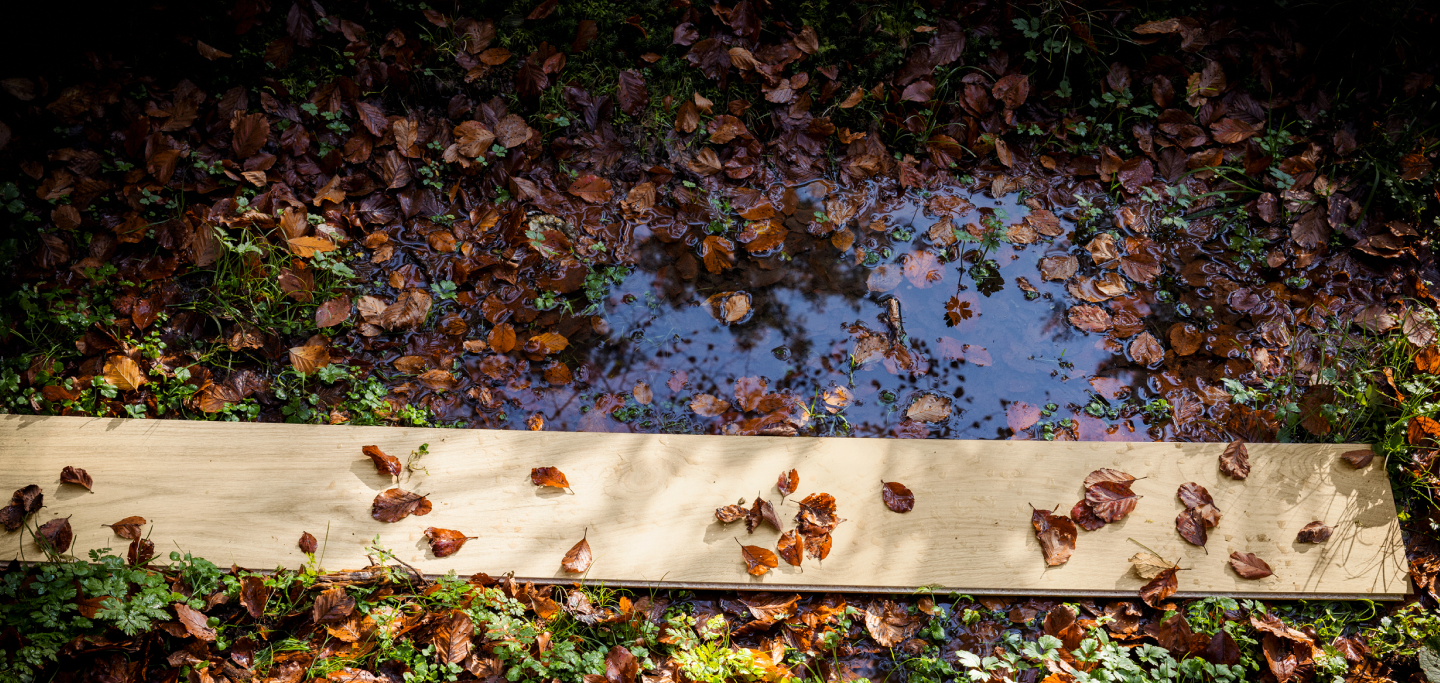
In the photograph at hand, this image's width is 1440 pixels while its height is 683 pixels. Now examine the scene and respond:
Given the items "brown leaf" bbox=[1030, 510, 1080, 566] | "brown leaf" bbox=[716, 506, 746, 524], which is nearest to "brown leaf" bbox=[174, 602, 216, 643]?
"brown leaf" bbox=[716, 506, 746, 524]

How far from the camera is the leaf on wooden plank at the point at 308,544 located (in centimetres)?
190

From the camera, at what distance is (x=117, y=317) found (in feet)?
7.29

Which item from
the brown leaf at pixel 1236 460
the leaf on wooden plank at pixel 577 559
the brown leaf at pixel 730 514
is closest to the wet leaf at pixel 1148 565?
the brown leaf at pixel 1236 460

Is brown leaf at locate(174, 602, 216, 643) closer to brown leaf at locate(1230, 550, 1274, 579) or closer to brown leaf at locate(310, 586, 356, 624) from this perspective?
brown leaf at locate(310, 586, 356, 624)

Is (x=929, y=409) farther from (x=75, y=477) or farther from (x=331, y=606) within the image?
(x=75, y=477)

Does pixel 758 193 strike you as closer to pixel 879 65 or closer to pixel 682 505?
pixel 879 65

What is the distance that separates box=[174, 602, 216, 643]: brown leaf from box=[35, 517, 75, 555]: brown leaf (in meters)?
0.40

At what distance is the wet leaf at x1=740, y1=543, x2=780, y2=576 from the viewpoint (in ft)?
6.38

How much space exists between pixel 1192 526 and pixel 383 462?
7.63ft

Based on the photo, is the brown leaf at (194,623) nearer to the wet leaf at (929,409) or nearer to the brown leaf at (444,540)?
the brown leaf at (444,540)

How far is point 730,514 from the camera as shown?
2.01m

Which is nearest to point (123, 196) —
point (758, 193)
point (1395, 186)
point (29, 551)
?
point (29, 551)

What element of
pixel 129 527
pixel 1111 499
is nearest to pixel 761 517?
pixel 1111 499

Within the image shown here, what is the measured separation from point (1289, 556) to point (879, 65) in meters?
2.12
